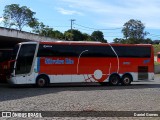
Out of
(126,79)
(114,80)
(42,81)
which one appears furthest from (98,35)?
(42,81)

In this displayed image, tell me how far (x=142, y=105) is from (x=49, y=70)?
11721mm

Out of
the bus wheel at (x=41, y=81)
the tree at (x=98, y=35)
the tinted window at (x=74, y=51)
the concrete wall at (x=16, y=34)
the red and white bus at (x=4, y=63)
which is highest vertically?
the tree at (x=98, y=35)

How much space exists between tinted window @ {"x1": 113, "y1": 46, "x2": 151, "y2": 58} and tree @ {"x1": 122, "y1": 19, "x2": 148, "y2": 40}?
85833 mm

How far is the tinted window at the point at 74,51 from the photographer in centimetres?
2486

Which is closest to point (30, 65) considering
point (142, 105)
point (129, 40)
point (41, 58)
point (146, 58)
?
point (41, 58)

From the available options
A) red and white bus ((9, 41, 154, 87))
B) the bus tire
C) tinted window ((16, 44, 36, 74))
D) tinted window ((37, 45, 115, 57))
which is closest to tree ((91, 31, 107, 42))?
red and white bus ((9, 41, 154, 87))

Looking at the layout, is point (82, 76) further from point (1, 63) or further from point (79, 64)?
point (1, 63)

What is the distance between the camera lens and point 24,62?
949 inches

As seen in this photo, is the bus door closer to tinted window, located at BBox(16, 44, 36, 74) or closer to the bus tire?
tinted window, located at BBox(16, 44, 36, 74)

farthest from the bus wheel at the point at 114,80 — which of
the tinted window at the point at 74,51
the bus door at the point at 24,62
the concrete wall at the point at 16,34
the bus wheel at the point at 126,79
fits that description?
the concrete wall at the point at 16,34

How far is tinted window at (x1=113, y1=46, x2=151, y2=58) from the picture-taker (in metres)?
26.9

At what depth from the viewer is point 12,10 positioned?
94688 mm

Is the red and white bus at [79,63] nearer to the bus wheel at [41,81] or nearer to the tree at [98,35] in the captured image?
the bus wheel at [41,81]

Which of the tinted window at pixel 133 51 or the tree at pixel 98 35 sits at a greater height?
the tree at pixel 98 35
